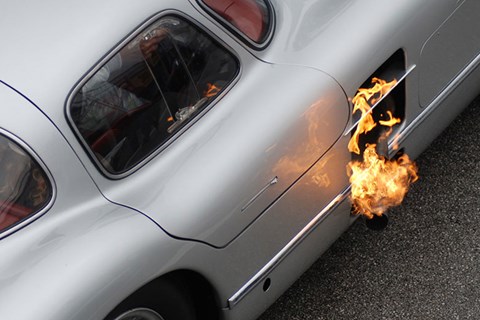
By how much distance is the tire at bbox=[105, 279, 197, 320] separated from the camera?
135 inches

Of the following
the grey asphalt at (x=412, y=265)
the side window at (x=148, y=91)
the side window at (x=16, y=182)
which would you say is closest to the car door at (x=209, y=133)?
the side window at (x=148, y=91)

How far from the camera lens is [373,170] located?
14.2ft

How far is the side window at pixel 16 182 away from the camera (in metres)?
3.34

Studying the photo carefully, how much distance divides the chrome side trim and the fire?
12cm

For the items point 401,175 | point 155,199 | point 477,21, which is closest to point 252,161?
point 155,199

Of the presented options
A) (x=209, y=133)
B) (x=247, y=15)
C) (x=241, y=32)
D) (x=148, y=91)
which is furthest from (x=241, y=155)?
(x=247, y=15)

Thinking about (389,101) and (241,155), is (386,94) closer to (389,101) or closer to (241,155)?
(389,101)

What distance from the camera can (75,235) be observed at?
134 inches

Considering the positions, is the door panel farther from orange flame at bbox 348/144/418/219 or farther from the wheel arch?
orange flame at bbox 348/144/418/219

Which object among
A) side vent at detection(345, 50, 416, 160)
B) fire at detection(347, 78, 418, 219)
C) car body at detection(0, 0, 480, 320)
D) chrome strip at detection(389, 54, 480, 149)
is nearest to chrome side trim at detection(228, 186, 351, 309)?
car body at detection(0, 0, 480, 320)

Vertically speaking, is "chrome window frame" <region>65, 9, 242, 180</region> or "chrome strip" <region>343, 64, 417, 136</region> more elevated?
"chrome window frame" <region>65, 9, 242, 180</region>

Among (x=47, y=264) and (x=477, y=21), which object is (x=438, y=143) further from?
Result: (x=47, y=264)

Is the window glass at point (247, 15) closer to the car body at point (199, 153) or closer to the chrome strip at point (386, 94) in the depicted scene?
the car body at point (199, 153)

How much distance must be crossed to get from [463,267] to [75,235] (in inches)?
77.0
